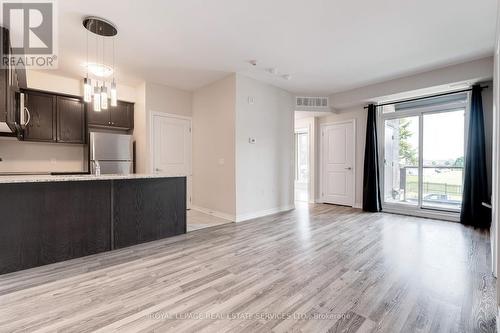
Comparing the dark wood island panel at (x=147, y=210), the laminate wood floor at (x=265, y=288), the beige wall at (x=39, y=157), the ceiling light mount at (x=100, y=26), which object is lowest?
the laminate wood floor at (x=265, y=288)

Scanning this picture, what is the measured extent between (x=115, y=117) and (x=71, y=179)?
291cm

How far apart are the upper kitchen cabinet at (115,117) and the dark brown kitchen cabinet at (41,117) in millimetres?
601

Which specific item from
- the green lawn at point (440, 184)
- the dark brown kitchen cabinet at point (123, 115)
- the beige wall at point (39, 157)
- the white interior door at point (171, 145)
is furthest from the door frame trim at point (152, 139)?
the green lawn at point (440, 184)

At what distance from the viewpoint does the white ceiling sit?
2574 mm

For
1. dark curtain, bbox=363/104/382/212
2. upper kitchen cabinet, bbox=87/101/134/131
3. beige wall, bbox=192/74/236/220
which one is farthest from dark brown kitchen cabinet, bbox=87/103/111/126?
dark curtain, bbox=363/104/382/212

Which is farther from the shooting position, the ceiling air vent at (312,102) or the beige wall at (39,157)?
the ceiling air vent at (312,102)

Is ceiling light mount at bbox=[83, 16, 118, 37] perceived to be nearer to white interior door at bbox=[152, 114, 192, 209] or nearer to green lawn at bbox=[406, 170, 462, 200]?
white interior door at bbox=[152, 114, 192, 209]

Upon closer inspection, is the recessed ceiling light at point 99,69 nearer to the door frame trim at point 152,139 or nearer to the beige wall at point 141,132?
the beige wall at point 141,132

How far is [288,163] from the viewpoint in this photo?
5617 mm

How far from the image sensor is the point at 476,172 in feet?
13.4

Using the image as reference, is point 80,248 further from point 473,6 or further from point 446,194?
point 446,194

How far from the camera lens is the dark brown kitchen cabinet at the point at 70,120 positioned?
4492mm

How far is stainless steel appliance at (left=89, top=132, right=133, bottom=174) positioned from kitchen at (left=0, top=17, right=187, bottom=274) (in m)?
0.02

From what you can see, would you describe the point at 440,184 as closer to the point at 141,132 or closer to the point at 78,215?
the point at 78,215
